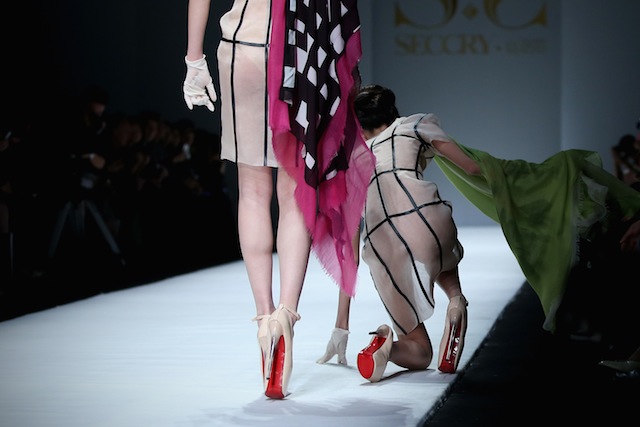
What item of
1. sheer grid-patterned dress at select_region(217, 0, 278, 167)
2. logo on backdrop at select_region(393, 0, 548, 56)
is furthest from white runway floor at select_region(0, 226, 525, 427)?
logo on backdrop at select_region(393, 0, 548, 56)

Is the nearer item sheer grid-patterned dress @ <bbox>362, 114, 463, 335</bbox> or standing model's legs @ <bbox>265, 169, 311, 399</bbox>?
standing model's legs @ <bbox>265, 169, 311, 399</bbox>

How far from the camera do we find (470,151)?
121 inches

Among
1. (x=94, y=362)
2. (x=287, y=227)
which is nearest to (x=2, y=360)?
(x=94, y=362)

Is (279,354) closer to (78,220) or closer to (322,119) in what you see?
(322,119)

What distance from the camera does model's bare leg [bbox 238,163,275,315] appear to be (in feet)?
8.32

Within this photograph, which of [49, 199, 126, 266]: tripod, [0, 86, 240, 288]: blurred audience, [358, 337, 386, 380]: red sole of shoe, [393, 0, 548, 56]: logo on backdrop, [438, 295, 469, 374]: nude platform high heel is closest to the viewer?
[358, 337, 386, 380]: red sole of shoe

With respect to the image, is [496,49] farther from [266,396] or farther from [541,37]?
[266,396]

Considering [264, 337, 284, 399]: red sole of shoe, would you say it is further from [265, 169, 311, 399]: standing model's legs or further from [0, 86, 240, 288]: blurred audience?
[0, 86, 240, 288]: blurred audience

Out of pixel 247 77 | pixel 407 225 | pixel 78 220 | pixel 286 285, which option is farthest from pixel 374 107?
pixel 78 220

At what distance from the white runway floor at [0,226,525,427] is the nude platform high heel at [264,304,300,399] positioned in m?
0.04

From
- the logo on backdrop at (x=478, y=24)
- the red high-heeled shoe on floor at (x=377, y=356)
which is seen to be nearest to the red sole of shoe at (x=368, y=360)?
the red high-heeled shoe on floor at (x=377, y=356)

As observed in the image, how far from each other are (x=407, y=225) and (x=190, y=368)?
68cm

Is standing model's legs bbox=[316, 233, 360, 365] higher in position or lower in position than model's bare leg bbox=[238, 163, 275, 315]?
lower

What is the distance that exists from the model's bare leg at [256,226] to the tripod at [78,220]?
148 inches
